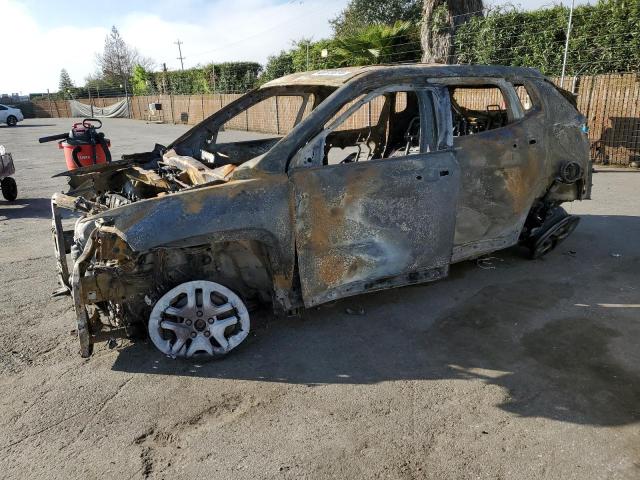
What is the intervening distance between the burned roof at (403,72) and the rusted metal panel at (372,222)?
71cm

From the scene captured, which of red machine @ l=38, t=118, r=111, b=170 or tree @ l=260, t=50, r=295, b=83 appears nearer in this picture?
red machine @ l=38, t=118, r=111, b=170

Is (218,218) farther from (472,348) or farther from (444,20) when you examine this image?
(444,20)

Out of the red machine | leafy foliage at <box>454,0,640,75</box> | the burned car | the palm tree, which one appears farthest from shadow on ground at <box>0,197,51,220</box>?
the palm tree

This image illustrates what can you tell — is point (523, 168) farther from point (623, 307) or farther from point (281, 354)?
point (281, 354)

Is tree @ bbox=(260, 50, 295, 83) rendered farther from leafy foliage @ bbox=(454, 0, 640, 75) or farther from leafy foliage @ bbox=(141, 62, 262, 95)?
leafy foliage @ bbox=(454, 0, 640, 75)

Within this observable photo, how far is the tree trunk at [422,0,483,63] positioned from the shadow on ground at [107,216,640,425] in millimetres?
10898

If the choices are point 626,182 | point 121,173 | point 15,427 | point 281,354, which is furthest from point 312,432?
point 626,182

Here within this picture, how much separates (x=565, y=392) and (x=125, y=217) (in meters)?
2.96

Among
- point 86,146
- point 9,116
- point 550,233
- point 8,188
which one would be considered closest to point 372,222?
point 550,233

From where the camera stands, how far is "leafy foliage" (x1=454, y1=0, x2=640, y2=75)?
35.8ft

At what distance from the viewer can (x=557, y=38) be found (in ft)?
39.9

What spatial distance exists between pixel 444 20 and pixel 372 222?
40.1 feet

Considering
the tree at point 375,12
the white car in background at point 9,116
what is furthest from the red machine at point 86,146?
the white car in background at point 9,116

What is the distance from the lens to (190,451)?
2.71 metres
